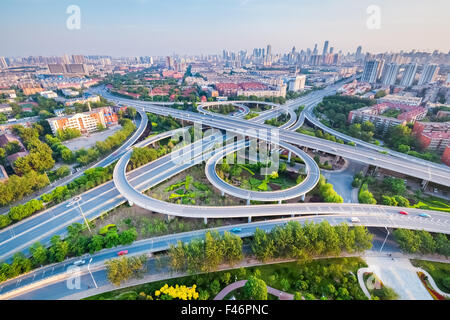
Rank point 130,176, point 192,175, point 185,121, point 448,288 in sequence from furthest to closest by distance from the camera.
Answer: point 185,121, point 192,175, point 130,176, point 448,288

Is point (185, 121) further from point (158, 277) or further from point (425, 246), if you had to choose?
point (425, 246)

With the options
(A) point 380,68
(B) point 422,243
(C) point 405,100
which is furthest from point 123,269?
(A) point 380,68

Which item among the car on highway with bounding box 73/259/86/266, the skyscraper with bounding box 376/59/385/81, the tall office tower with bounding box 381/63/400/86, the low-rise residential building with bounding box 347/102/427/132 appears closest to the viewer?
the car on highway with bounding box 73/259/86/266

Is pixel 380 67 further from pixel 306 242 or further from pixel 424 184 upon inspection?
pixel 306 242

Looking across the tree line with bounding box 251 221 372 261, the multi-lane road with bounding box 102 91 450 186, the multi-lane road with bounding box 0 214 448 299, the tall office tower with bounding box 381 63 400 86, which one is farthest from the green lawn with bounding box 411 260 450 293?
the tall office tower with bounding box 381 63 400 86

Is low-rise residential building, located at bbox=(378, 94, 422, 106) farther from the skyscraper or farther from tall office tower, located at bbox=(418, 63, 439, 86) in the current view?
the skyscraper

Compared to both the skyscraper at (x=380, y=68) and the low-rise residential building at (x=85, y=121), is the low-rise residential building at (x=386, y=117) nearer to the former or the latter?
the skyscraper at (x=380, y=68)
